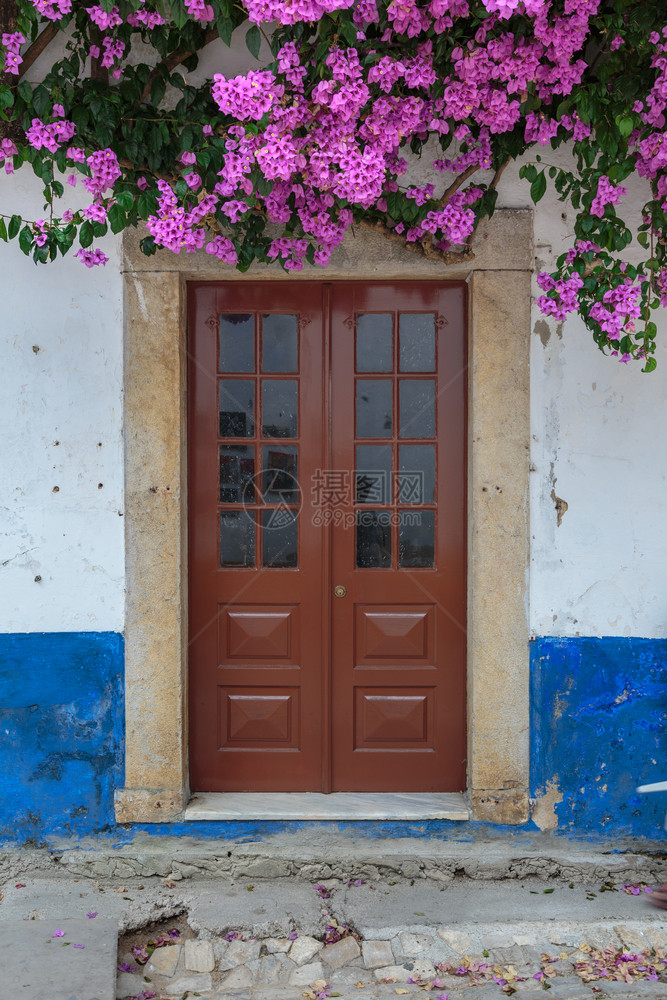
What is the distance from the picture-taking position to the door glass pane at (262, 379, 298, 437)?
3.78 meters

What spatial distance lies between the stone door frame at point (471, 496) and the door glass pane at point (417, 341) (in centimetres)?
20

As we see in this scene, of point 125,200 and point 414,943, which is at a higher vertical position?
point 125,200

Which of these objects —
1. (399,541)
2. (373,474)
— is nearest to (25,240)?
(373,474)

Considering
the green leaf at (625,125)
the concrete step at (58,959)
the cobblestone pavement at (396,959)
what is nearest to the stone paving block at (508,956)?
the cobblestone pavement at (396,959)

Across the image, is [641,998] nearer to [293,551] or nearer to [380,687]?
[380,687]

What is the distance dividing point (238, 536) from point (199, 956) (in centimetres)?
169

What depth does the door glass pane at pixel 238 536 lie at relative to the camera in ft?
12.5

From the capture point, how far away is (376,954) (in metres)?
3.10

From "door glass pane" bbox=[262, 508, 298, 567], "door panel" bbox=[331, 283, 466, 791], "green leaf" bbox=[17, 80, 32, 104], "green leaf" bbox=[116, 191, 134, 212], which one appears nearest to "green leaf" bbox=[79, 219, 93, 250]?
"green leaf" bbox=[116, 191, 134, 212]

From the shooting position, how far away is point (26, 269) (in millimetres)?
3549

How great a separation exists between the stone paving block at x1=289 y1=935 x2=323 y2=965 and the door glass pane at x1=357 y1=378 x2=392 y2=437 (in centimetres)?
209

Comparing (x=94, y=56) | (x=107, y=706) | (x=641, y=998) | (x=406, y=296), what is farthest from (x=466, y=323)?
(x=641, y=998)

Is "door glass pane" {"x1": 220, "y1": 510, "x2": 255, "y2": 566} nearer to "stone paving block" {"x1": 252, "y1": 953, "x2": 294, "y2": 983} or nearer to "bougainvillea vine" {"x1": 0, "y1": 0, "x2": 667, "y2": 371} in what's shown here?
"bougainvillea vine" {"x1": 0, "y1": 0, "x2": 667, "y2": 371}

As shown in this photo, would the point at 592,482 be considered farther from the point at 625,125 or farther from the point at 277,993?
the point at 277,993
